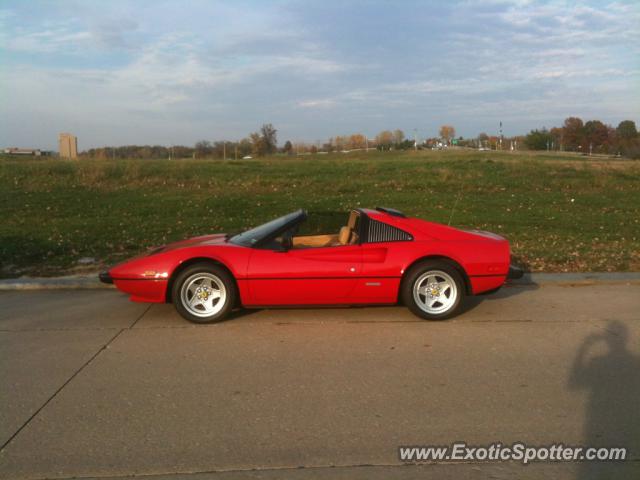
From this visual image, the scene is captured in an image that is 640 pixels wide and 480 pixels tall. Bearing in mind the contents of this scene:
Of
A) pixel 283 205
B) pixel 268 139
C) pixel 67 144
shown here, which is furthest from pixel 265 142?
pixel 283 205

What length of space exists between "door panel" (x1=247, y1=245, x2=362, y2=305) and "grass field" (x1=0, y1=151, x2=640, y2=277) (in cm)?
399

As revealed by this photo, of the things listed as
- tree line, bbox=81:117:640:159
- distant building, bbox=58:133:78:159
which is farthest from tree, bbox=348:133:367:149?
distant building, bbox=58:133:78:159

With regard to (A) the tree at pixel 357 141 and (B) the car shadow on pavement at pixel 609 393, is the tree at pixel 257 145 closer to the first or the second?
(A) the tree at pixel 357 141

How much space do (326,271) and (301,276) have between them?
0.25 metres

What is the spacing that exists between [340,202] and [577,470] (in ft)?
43.5

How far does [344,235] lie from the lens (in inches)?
249

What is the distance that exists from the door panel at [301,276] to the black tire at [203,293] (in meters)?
0.22

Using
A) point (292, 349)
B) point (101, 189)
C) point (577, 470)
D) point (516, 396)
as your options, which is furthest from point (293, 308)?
point (101, 189)

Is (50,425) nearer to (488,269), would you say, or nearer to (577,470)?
(577,470)

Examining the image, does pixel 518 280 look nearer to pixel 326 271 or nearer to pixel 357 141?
pixel 326 271

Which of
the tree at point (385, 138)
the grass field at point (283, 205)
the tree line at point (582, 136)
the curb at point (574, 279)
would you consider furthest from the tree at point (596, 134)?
the curb at point (574, 279)

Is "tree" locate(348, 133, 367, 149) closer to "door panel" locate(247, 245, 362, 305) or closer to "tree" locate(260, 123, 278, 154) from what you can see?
"tree" locate(260, 123, 278, 154)

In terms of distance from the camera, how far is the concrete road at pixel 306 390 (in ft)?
11.0

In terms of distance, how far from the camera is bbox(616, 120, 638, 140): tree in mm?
98375
